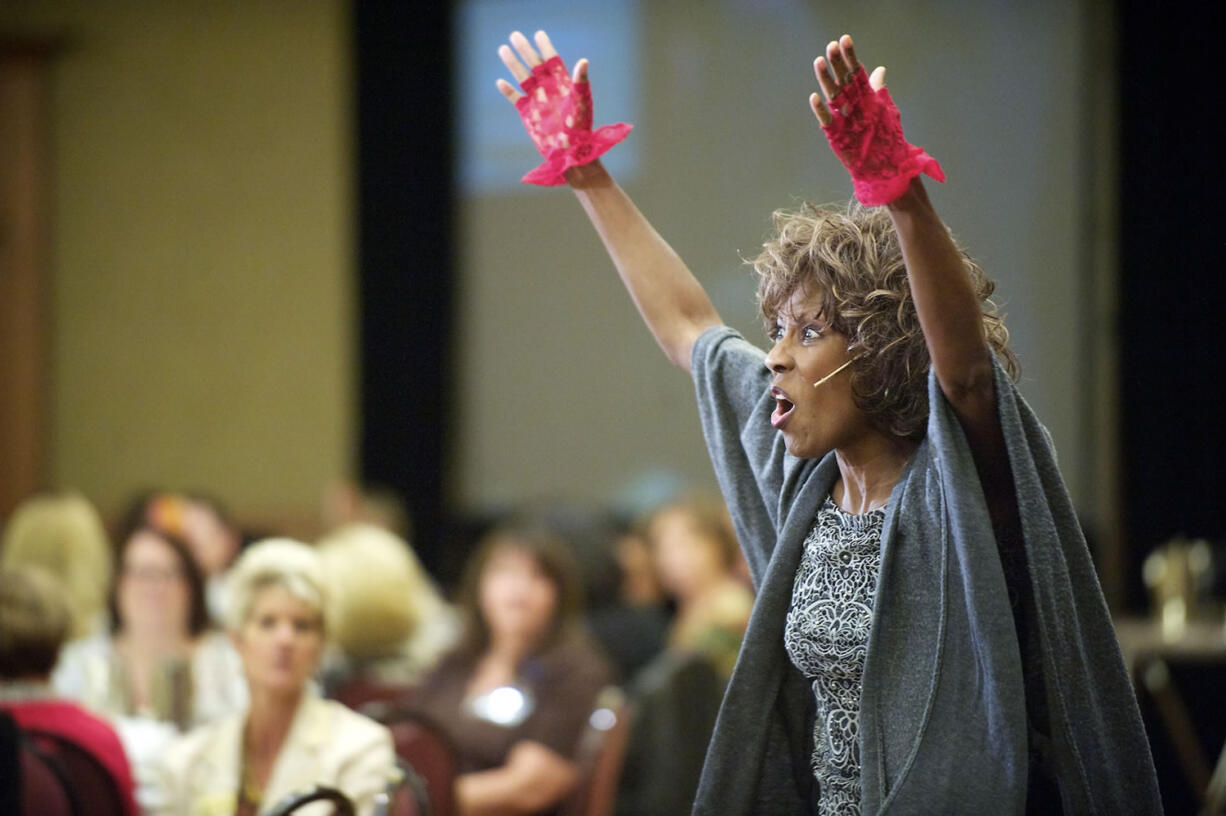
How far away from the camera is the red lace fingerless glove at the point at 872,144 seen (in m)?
1.33

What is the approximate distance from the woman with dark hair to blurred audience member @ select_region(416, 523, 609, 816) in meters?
1.85

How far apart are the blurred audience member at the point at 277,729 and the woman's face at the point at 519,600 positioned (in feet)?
3.83

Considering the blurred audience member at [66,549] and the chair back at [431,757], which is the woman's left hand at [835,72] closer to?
the chair back at [431,757]

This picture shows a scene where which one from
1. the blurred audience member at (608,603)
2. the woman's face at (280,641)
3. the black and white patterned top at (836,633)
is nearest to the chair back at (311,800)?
the woman's face at (280,641)

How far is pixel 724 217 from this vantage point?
727cm

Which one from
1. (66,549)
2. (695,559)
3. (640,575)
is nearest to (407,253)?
(640,575)

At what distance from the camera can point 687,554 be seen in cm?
468

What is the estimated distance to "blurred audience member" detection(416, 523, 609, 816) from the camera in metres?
3.36

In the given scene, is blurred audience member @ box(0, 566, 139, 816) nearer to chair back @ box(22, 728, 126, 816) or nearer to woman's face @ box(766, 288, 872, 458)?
chair back @ box(22, 728, 126, 816)

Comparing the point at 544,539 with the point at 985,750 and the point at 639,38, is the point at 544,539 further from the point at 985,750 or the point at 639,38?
the point at 639,38

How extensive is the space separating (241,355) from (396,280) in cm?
112

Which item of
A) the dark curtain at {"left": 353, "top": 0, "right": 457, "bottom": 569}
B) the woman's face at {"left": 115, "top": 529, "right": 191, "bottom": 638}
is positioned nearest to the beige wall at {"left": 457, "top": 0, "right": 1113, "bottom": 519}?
the dark curtain at {"left": 353, "top": 0, "right": 457, "bottom": 569}

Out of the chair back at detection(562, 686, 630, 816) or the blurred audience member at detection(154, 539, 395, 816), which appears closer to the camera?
the blurred audience member at detection(154, 539, 395, 816)

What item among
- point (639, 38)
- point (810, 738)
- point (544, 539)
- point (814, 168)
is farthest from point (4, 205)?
point (810, 738)
